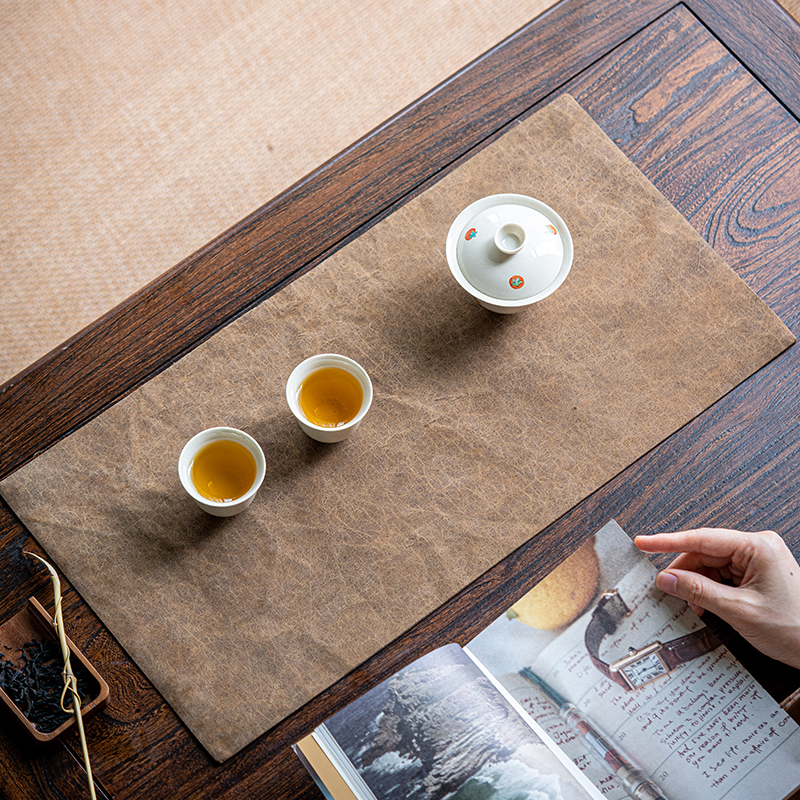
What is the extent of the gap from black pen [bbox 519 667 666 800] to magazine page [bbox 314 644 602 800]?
4 centimetres

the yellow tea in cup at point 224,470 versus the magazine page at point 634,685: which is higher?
the yellow tea in cup at point 224,470

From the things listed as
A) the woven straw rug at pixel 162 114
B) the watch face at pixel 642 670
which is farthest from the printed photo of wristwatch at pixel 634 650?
the woven straw rug at pixel 162 114

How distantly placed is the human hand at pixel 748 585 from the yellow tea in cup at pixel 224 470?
1.62 ft

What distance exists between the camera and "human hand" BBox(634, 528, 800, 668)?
0.86 meters

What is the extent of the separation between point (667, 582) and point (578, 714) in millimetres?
192

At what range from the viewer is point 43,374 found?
92 centimetres

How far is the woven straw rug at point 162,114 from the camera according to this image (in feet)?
5.03

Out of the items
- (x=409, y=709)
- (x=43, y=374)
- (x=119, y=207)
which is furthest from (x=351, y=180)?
(x=119, y=207)

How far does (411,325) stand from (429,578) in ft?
1.08

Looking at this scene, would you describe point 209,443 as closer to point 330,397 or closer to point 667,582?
point 330,397

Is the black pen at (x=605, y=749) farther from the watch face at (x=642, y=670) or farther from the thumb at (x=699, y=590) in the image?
the thumb at (x=699, y=590)

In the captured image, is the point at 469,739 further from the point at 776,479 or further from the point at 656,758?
the point at 776,479

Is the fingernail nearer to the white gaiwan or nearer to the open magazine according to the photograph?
the open magazine

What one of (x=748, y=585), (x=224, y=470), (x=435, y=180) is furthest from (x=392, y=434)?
(x=748, y=585)
